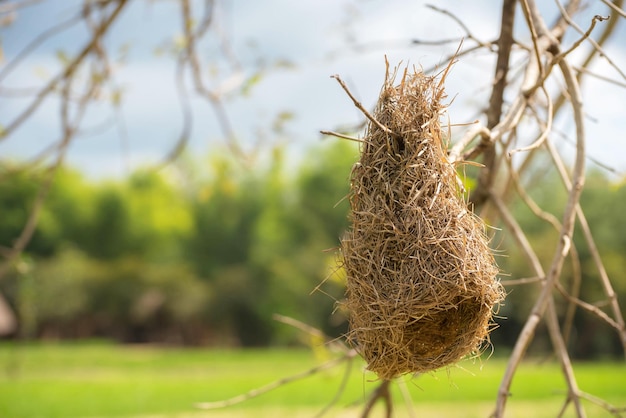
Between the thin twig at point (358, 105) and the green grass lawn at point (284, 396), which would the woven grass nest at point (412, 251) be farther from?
the green grass lawn at point (284, 396)

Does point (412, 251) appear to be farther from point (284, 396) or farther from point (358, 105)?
point (284, 396)

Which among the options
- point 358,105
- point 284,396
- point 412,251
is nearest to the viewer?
point 358,105

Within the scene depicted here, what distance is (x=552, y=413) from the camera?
32.2 ft

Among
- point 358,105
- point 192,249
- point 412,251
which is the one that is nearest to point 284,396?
point 412,251

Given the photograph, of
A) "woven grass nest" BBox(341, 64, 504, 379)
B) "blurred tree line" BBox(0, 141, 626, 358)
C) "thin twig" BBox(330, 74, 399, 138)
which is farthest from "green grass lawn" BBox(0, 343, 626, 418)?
"blurred tree line" BBox(0, 141, 626, 358)

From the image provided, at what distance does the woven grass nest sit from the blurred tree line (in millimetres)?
30274

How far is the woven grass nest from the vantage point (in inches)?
63.4

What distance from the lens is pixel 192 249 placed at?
Answer: 46875 millimetres

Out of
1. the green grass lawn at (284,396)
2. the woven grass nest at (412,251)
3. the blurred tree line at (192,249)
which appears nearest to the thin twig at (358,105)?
the woven grass nest at (412,251)

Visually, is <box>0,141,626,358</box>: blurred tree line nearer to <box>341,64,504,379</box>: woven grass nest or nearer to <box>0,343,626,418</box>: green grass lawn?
<box>0,343,626,418</box>: green grass lawn

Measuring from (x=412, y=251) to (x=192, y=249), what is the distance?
46.0 m

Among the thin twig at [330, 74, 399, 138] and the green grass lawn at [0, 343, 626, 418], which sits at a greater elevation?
the thin twig at [330, 74, 399, 138]

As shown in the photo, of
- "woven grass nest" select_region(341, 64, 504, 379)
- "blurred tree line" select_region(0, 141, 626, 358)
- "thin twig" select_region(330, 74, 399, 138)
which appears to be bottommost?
"blurred tree line" select_region(0, 141, 626, 358)

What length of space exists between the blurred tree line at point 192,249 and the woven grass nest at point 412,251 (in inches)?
1192
